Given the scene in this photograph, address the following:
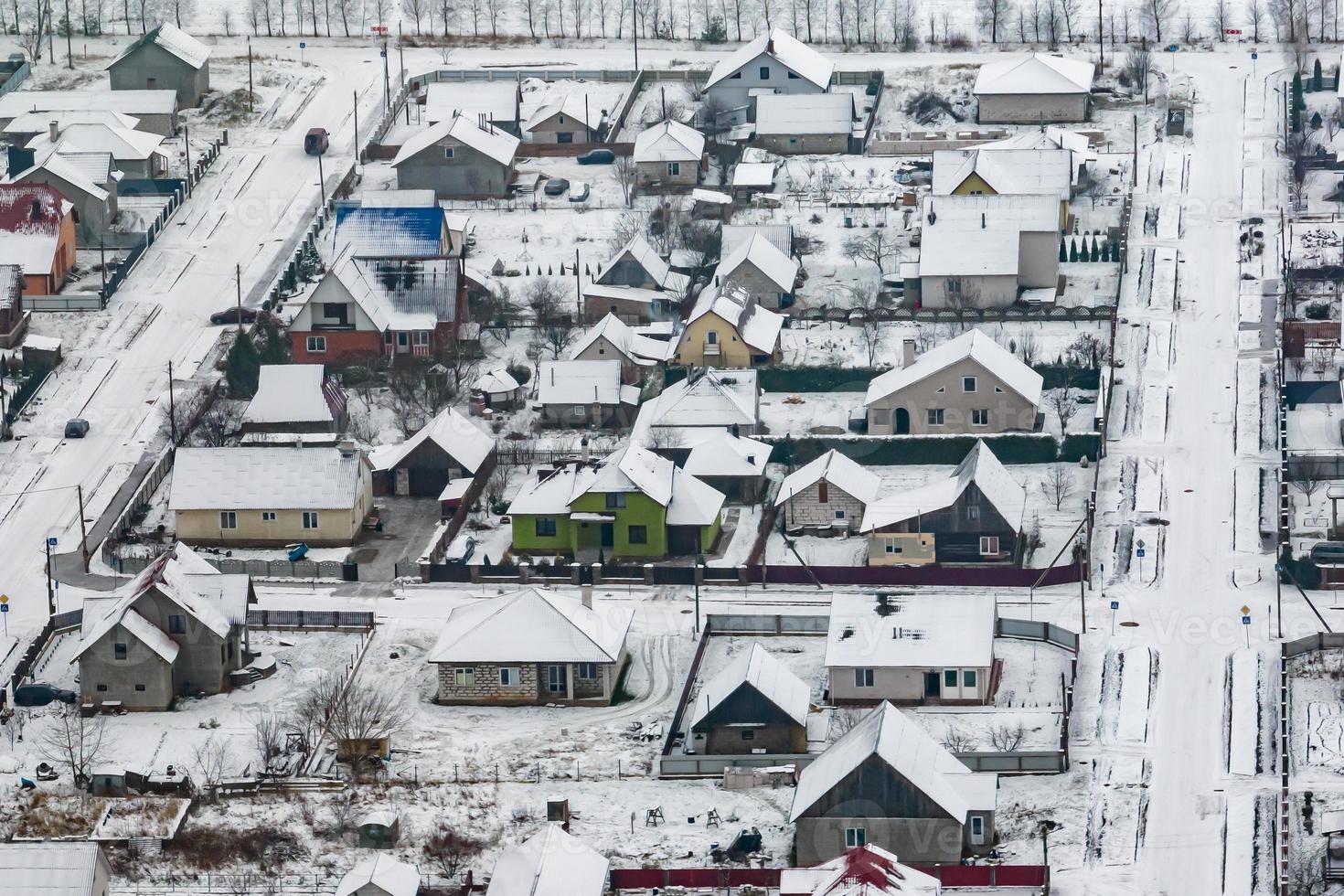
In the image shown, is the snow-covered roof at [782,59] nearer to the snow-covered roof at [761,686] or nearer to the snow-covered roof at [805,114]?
the snow-covered roof at [805,114]

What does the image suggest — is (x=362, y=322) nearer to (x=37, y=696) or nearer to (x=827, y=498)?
(x=827, y=498)

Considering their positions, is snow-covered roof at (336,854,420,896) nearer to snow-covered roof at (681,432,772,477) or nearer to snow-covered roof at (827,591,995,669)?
snow-covered roof at (827,591,995,669)

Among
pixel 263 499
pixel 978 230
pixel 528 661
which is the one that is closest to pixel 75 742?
pixel 528 661

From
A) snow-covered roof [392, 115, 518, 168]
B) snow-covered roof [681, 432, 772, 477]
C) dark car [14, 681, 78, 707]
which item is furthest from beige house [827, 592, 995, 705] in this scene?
snow-covered roof [392, 115, 518, 168]

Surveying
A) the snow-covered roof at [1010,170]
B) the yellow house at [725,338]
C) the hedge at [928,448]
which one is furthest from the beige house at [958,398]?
the snow-covered roof at [1010,170]

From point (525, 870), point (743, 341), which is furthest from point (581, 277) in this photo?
point (525, 870)

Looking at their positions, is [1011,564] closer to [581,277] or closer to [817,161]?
[581,277]
